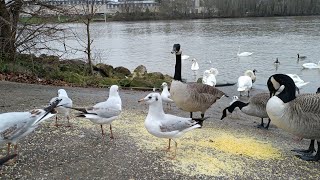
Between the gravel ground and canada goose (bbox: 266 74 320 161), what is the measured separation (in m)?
0.57

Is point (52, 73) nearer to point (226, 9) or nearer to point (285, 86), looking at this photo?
point (285, 86)

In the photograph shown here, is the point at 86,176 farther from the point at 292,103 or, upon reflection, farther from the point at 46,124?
the point at 292,103

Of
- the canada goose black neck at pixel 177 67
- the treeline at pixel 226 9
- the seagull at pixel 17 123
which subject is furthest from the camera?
the treeline at pixel 226 9

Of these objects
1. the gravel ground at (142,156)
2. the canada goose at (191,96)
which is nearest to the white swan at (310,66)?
the gravel ground at (142,156)

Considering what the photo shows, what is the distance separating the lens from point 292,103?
7.20 m

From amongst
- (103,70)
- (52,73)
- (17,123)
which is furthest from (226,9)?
(17,123)

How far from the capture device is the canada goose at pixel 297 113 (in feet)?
22.7

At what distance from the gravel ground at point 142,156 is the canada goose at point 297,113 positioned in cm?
57

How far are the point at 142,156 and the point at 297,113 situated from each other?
10.0ft

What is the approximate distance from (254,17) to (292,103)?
80.7m

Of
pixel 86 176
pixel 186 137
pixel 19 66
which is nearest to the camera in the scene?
pixel 86 176

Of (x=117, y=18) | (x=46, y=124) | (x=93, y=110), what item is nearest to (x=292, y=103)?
(x=93, y=110)

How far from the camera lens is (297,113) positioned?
7035 mm

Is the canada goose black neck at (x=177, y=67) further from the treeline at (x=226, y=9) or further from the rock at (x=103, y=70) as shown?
the treeline at (x=226, y=9)
